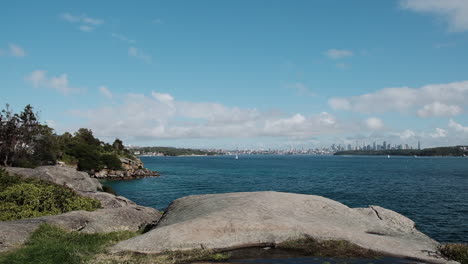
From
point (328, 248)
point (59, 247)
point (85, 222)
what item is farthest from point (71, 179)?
point (328, 248)

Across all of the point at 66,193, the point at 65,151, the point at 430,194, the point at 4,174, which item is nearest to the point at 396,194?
the point at 430,194

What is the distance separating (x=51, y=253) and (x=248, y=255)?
772cm

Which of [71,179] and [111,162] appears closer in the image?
[71,179]

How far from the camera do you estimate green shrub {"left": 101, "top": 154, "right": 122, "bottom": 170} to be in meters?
109

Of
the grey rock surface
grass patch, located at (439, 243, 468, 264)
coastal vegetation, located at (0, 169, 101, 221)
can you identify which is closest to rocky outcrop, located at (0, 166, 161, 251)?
the grey rock surface

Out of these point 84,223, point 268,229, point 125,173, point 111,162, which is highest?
point 268,229

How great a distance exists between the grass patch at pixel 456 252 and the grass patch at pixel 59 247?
46.5 feet

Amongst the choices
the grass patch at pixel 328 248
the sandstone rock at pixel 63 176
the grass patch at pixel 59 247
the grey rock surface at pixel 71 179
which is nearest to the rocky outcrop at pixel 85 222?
the grass patch at pixel 59 247

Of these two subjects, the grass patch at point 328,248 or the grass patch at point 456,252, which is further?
the grass patch at point 328,248

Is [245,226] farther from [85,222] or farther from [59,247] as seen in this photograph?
[85,222]

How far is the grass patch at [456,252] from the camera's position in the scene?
13.4m

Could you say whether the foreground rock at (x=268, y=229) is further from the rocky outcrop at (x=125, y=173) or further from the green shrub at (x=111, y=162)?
the green shrub at (x=111, y=162)

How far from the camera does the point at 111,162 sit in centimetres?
11019

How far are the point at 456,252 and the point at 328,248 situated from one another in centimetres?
494
